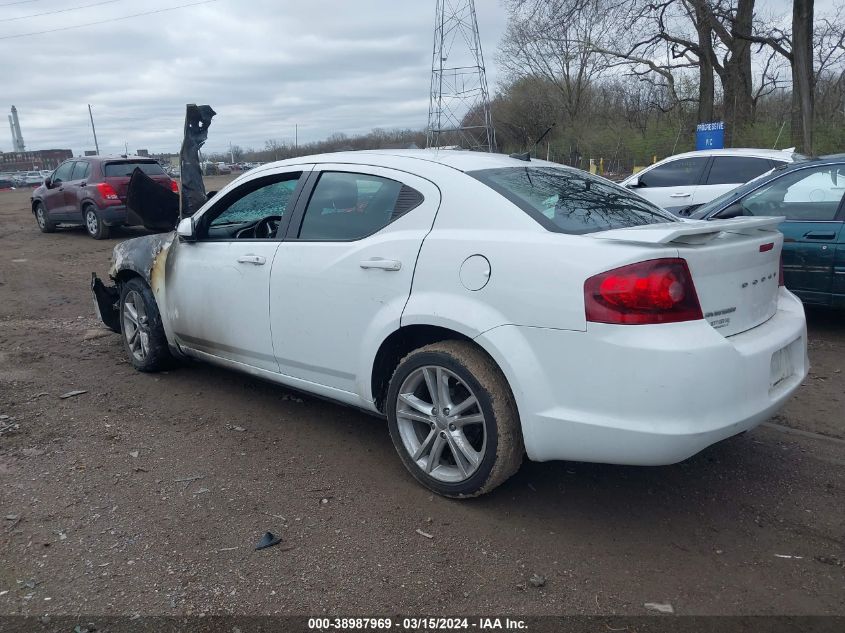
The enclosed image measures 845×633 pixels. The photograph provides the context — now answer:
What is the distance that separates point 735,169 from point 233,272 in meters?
7.88

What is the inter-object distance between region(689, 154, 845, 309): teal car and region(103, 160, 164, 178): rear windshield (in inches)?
472

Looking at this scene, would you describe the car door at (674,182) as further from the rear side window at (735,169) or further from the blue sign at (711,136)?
the blue sign at (711,136)

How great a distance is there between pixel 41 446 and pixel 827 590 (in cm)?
406

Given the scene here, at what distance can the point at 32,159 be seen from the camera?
9562cm

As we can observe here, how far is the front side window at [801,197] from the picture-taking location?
5.83 meters

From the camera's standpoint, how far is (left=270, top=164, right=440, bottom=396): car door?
3443 mm

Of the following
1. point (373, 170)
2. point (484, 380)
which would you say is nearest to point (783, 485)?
point (484, 380)

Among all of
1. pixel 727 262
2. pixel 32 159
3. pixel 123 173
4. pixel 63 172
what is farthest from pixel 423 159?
pixel 32 159

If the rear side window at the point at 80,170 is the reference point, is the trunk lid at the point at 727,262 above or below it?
below

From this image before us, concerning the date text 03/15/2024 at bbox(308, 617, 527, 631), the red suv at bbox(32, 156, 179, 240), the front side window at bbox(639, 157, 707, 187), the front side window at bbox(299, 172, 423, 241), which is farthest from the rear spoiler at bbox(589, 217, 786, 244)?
the red suv at bbox(32, 156, 179, 240)

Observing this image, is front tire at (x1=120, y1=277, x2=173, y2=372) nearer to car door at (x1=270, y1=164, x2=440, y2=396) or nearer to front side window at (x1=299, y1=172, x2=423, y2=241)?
car door at (x1=270, y1=164, x2=440, y2=396)

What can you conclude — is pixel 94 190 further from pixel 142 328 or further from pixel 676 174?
Result: pixel 676 174

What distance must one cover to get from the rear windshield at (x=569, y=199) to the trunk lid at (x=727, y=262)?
8.7 inches

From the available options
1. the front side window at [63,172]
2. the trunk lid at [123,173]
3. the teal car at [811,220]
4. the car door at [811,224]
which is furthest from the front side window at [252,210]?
the front side window at [63,172]
